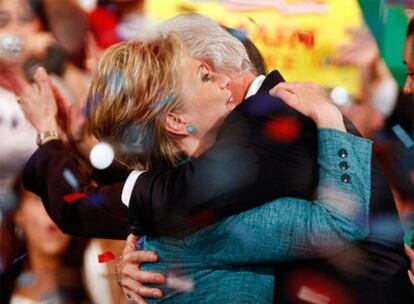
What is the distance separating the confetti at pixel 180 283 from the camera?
1.34m

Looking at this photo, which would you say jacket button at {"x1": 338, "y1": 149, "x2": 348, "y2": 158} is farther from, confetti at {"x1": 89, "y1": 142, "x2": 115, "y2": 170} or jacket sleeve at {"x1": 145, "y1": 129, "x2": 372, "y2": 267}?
confetti at {"x1": 89, "y1": 142, "x2": 115, "y2": 170}

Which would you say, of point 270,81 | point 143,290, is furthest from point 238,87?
point 143,290

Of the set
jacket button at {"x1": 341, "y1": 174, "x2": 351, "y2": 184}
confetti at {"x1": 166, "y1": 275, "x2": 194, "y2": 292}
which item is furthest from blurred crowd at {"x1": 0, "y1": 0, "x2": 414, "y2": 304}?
confetti at {"x1": 166, "y1": 275, "x2": 194, "y2": 292}

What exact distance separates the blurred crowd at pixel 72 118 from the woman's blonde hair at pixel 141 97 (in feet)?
0.46

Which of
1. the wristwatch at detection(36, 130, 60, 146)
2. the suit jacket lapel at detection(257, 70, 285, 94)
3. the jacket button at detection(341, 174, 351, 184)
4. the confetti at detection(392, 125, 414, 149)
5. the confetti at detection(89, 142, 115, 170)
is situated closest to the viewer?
the jacket button at detection(341, 174, 351, 184)

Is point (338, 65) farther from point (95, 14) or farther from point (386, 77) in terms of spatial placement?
point (95, 14)

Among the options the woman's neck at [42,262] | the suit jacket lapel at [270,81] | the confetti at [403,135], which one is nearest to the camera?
the suit jacket lapel at [270,81]

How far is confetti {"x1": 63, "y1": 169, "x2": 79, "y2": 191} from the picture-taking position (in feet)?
5.43

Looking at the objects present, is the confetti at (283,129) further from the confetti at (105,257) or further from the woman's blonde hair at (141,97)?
the confetti at (105,257)

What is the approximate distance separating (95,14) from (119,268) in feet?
1.83

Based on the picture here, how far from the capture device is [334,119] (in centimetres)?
128

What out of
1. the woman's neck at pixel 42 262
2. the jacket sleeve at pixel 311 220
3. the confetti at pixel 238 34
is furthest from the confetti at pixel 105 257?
the confetti at pixel 238 34

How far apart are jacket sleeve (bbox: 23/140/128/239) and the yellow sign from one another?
412 mm

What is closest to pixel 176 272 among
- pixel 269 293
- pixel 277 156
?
pixel 269 293
